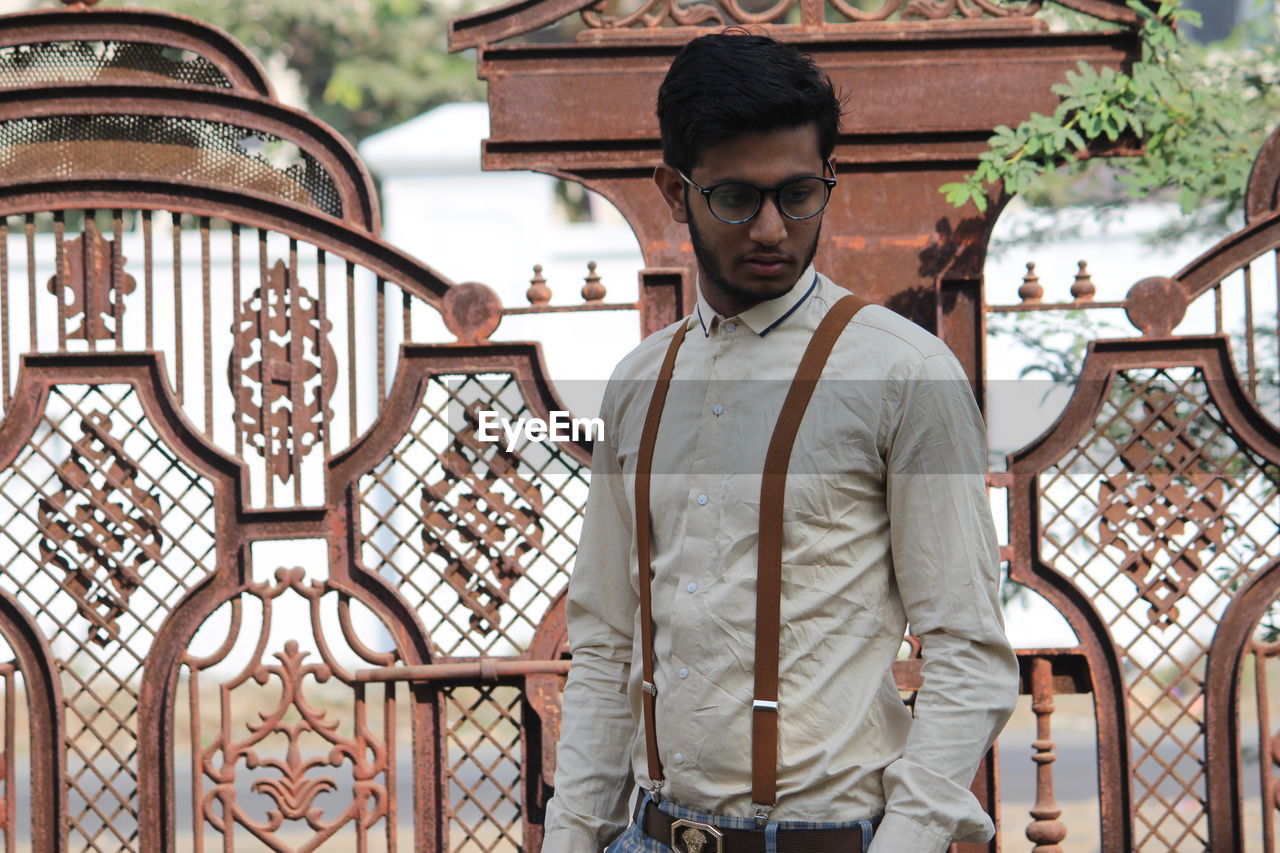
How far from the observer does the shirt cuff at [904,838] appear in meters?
1.68

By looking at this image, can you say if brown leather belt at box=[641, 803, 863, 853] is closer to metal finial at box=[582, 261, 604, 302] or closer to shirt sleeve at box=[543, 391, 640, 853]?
shirt sleeve at box=[543, 391, 640, 853]

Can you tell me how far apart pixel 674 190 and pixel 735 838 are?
831mm

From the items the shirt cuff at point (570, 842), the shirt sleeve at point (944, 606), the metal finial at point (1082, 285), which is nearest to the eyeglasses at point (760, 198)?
the shirt sleeve at point (944, 606)

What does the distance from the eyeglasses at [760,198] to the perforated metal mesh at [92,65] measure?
235cm

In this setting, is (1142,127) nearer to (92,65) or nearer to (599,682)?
(599,682)

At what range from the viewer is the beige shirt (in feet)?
5.65

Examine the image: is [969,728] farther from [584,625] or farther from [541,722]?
[541,722]

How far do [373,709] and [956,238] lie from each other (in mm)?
6308

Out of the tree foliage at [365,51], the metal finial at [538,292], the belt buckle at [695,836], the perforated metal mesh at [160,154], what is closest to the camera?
the belt buckle at [695,836]

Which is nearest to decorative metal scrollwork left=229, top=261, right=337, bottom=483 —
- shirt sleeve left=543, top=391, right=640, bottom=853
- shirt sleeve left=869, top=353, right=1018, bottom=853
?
shirt sleeve left=543, top=391, right=640, bottom=853

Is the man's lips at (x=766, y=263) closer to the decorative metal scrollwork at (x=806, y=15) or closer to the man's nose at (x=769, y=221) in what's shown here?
the man's nose at (x=769, y=221)

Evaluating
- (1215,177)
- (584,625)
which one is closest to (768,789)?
(584,625)

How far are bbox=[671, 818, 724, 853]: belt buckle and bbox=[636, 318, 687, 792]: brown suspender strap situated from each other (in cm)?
6

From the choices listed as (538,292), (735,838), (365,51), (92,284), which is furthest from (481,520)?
(365,51)
